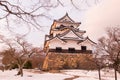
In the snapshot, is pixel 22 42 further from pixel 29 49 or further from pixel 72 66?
pixel 72 66

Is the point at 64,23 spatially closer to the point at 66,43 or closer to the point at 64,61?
the point at 66,43

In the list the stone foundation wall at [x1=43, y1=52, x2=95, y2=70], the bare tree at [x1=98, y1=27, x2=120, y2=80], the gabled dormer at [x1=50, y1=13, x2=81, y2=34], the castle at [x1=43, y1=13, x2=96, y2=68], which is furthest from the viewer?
the gabled dormer at [x1=50, y1=13, x2=81, y2=34]

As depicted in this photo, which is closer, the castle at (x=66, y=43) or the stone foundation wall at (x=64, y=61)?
the stone foundation wall at (x=64, y=61)

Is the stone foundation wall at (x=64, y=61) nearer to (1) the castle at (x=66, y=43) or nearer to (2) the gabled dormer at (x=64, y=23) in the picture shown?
(1) the castle at (x=66, y=43)

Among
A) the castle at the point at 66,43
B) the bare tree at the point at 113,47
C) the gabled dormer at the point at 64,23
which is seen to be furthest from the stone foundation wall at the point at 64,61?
the bare tree at the point at 113,47

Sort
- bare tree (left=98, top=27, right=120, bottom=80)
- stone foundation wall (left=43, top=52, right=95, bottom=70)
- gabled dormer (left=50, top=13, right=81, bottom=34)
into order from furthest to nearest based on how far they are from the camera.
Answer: gabled dormer (left=50, top=13, right=81, bottom=34) < stone foundation wall (left=43, top=52, right=95, bottom=70) < bare tree (left=98, top=27, right=120, bottom=80)

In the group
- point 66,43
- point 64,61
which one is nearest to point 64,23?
point 66,43

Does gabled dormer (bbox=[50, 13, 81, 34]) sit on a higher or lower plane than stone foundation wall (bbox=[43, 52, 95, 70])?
higher

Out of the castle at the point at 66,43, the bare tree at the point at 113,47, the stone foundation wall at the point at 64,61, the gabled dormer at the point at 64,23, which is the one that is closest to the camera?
the bare tree at the point at 113,47

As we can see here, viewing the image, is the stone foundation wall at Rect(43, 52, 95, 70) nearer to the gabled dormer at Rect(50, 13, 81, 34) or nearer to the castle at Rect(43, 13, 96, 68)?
the castle at Rect(43, 13, 96, 68)

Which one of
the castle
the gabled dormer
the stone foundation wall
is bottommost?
the stone foundation wall

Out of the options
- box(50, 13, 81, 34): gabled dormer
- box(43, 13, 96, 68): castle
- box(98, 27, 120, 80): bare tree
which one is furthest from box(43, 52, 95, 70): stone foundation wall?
box(98, 27, 120, 80): bare tree

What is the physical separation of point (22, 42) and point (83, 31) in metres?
17.9

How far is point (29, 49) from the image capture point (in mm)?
32594
